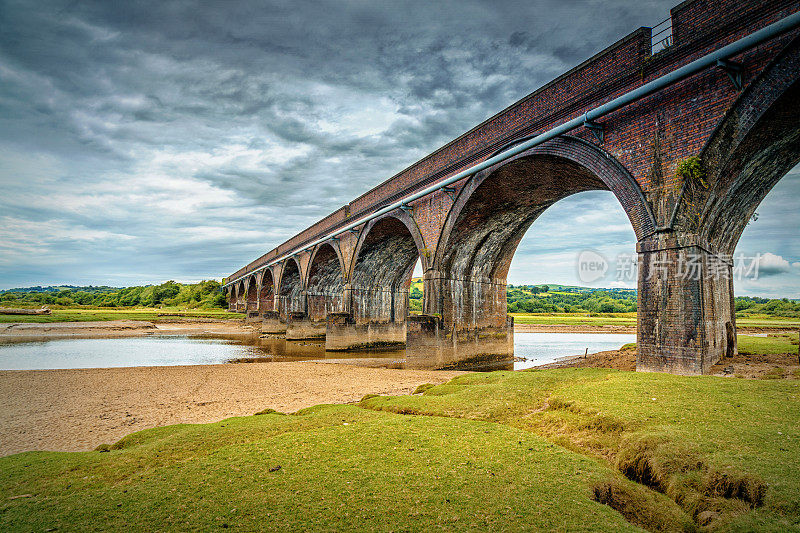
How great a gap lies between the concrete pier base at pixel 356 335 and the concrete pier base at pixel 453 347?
9.45m

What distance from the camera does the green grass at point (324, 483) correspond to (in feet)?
9.18

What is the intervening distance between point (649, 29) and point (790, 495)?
36.0ft

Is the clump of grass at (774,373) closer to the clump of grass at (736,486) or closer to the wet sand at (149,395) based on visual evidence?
the clump of grass at (736,486)

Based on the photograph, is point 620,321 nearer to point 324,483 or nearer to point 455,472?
point 455,472

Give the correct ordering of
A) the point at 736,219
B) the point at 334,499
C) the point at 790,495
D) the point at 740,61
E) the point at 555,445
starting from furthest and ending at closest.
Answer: the point at 736,219 < the point at 740,61 < the point at 555,445 < the point at 334,499 < the point at 790,495

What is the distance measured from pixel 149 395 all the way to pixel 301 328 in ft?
76.4

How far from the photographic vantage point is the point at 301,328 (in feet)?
112

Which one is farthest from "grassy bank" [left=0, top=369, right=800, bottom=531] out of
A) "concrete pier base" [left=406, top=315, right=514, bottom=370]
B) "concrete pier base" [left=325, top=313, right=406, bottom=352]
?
"concrete pier base" [left=325, top=313, right=406, bottom=352]

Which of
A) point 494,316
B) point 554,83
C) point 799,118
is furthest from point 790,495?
point 494,316

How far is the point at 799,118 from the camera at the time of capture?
7.70 m

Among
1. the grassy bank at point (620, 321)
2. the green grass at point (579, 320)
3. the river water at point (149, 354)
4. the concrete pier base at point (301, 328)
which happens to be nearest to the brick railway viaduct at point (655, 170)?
the river water at point (149, 354)

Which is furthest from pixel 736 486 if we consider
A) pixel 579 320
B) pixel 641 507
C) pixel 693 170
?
→ pixel 579 320

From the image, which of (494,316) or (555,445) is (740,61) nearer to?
(555,445)

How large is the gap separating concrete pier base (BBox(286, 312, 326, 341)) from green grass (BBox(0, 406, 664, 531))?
2984cm
